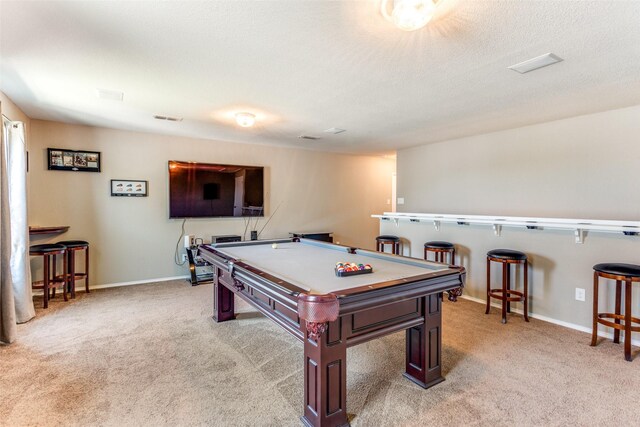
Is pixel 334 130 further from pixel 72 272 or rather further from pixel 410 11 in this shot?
pixel 72 272

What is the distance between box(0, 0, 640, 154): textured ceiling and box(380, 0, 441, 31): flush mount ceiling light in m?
0.11

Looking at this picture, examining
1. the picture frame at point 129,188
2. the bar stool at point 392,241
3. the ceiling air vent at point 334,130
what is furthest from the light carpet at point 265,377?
the ceiling air vent at point 334,130

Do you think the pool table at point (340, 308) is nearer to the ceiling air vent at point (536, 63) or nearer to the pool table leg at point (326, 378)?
the pool table leg at point (326, 378)

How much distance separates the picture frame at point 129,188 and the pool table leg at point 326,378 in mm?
4116

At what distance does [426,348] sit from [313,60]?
2.20 metres

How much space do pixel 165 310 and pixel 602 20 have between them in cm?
442

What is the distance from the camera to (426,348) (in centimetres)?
214

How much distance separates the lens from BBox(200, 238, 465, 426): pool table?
1.68 metres

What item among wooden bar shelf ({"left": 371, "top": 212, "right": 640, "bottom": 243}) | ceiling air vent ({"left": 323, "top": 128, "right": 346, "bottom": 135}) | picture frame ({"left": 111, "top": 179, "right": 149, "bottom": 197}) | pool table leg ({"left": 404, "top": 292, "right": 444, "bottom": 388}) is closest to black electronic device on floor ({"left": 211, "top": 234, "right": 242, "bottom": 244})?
picture frame ({"left": 111, "top": 179, "right": 149, "bottom": 197})

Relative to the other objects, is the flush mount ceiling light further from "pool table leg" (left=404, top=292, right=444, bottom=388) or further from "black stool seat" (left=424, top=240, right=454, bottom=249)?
"black stool seat" (left=424, top=240, right=454, bottom=249)

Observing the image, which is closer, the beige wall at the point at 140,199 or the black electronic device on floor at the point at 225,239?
the beige wall at the point at 140,199

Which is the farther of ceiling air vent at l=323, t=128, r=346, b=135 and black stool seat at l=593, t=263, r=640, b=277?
ceiling air vent at l=323, t=128, r=346, b=135

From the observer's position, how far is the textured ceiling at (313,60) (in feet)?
5.87

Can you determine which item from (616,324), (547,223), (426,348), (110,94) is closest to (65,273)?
(110,94)
